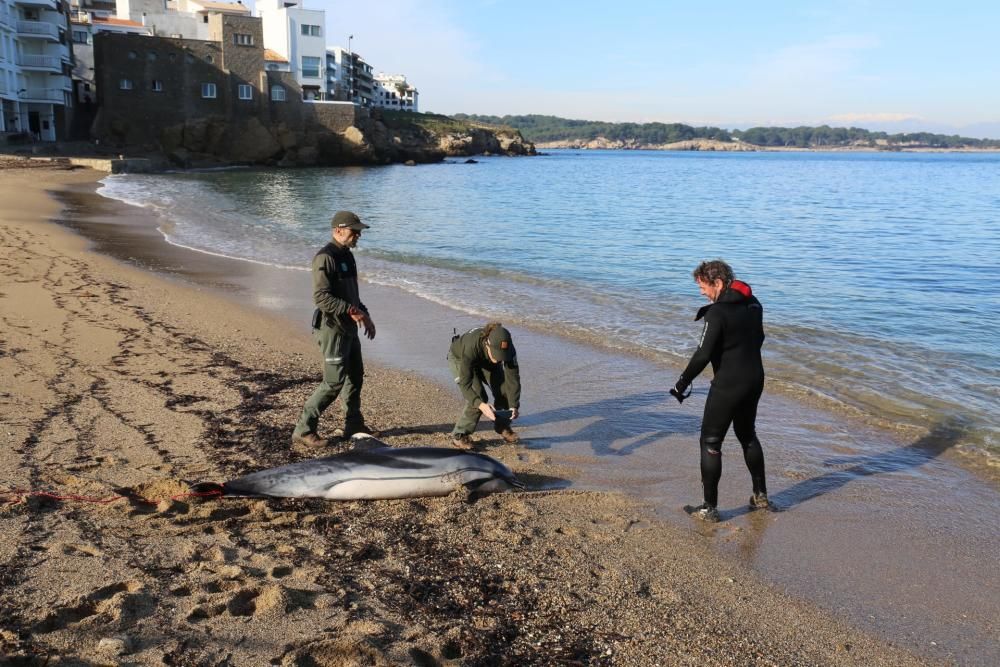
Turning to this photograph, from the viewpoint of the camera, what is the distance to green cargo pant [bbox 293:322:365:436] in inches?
273

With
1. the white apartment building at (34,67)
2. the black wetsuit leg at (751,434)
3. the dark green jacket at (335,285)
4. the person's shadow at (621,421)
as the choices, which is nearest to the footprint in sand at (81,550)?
the dark green jacket at (335,285)

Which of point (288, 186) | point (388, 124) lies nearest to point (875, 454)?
point (288, 186)

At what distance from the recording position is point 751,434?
6.14 meters

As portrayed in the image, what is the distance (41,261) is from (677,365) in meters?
12.9

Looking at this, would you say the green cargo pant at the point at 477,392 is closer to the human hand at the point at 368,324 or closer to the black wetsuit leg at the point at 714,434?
the human hand at the point at 368,324

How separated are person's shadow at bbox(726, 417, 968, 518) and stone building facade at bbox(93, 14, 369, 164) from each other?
212 feet

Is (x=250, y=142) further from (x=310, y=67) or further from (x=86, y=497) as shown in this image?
(x=86, y=497)

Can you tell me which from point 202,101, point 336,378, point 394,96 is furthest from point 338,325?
point 394,96

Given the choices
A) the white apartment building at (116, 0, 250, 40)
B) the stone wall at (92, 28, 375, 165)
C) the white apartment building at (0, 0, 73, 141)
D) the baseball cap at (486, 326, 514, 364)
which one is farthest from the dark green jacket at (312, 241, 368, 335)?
the white apartment building at (116, 0, 250, 40)

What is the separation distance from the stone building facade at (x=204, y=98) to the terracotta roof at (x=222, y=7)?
1159cm

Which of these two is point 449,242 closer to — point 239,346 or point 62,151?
point 239,346

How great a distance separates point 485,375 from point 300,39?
3361 inches

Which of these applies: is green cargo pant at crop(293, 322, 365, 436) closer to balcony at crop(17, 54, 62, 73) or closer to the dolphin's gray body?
the dolphin's gray body

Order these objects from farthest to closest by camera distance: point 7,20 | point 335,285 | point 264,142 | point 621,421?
1. point 264,142
2. point 7,20
3. point 621,421
4. point 335,285
